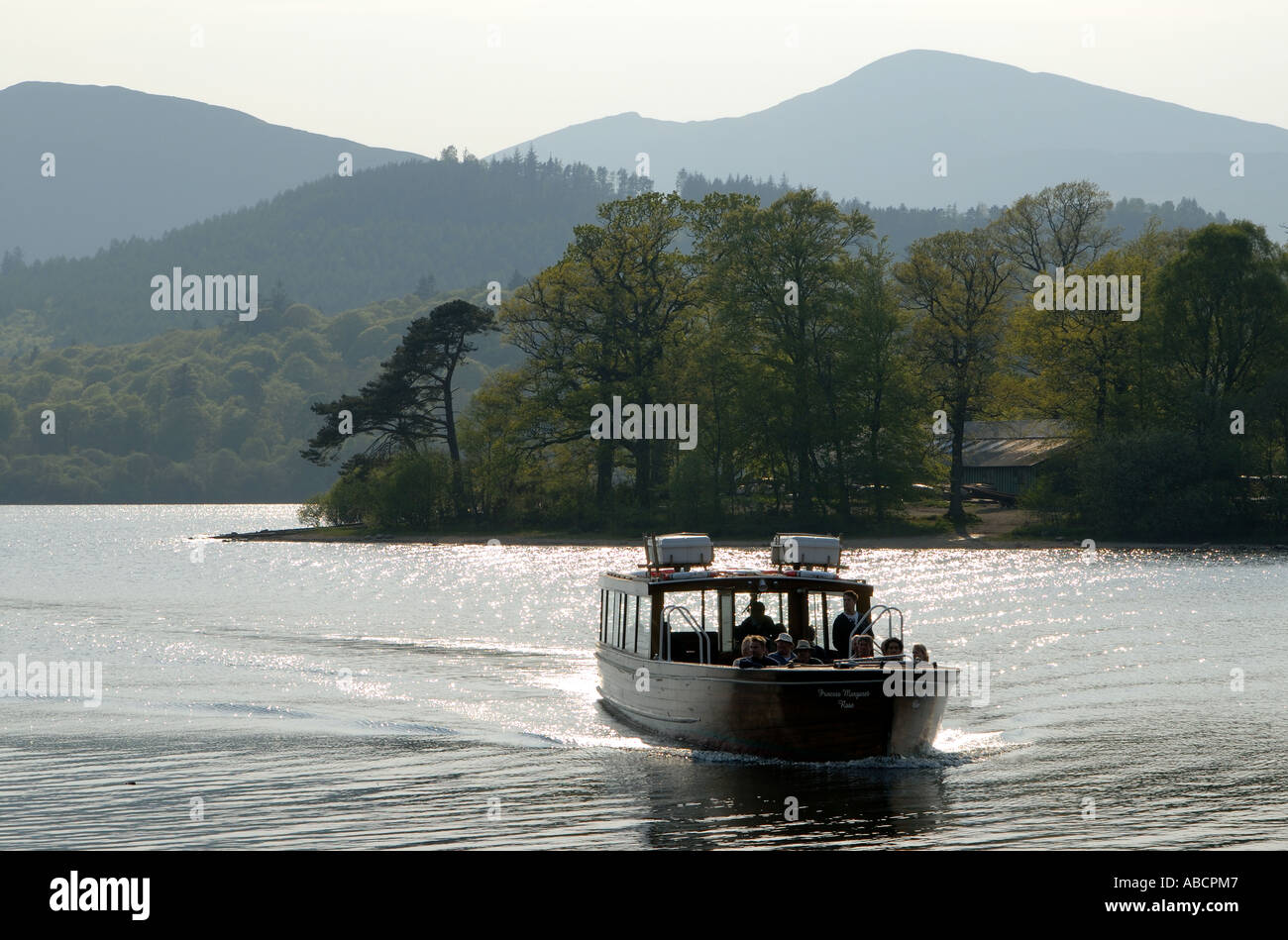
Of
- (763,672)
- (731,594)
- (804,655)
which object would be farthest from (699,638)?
(763,672)

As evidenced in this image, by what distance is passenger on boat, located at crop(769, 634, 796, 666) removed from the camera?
83.0 ft

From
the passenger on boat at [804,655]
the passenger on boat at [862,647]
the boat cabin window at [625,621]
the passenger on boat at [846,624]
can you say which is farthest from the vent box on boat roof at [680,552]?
the passenger on boat at [804,655]

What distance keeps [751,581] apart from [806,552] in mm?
1580

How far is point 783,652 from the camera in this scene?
83.5 ft

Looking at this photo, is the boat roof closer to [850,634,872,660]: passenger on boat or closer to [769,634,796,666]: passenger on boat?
[850,634,872,660]: passenger on boat

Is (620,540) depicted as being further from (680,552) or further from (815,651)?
(815,651)

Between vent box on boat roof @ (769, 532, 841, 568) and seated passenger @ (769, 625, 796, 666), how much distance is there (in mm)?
3436

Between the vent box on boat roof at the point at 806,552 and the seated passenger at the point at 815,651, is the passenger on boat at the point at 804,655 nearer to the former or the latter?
the seated passenger at the point at 815,651

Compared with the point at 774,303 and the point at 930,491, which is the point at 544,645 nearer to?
the point at 774,303

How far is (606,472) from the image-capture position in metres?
105

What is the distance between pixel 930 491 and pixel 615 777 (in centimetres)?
8003

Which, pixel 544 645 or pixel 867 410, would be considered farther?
pixel 867 410
